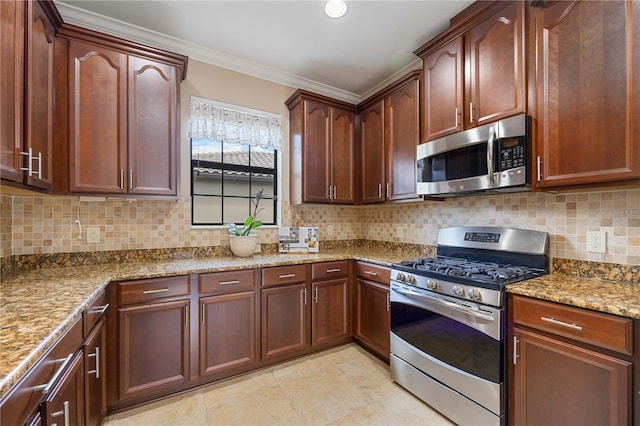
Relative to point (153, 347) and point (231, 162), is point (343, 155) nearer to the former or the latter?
point (231, 162)

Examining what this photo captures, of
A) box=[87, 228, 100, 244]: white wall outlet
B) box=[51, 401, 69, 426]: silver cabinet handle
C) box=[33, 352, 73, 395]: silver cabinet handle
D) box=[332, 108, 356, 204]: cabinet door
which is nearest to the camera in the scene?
box=[33, 352, 73, 395]: silver cabinet handle

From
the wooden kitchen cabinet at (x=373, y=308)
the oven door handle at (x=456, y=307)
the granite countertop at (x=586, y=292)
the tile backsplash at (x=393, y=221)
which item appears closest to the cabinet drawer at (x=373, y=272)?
the wooden kitchen cabinet at (x=373, y=308)

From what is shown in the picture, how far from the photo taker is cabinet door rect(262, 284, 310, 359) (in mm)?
2266

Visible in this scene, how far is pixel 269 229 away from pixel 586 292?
2.35 metres

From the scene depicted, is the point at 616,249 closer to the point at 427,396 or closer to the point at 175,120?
the point at 427,396

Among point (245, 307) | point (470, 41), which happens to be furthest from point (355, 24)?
point (245, 307)

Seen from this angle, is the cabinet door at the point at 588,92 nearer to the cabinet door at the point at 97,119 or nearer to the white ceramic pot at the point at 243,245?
the white ceramic pot at the point at 243,245

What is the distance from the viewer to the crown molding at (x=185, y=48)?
2076 millimetres

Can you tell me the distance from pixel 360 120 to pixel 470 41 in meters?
1.27

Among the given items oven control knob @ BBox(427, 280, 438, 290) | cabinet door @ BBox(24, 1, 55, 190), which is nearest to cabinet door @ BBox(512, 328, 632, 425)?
oven control knob @ BBox(427, 280, 438, 290)

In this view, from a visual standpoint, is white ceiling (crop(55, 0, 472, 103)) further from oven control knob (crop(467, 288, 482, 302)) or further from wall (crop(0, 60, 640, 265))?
oven control knob (crop(467, 288, 482, 302))

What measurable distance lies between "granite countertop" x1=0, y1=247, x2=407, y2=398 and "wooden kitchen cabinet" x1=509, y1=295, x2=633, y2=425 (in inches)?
39.8

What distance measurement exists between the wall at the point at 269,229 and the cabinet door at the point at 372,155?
36cm

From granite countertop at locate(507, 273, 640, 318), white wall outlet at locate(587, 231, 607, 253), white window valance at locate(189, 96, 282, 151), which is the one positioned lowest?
granite countertop at locate(507, 273, 640, 318)
